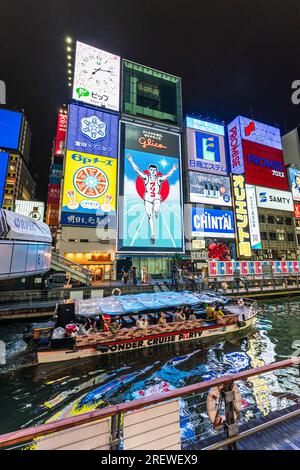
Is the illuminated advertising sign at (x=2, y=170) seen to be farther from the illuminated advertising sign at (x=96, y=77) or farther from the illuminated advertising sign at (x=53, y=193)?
the illuminated advertising sign at (x=96, y=77)

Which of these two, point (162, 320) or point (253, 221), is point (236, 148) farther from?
point (162, 320)

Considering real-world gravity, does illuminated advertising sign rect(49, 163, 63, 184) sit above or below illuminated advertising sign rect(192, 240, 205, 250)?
above

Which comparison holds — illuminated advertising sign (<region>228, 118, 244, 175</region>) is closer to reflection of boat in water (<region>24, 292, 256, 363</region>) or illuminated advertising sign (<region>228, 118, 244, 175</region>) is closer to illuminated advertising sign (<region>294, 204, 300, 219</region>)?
illuminated advertising sign (<region>294, 204, 300, 219</region>)

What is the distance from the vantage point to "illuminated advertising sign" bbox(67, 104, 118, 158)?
2983cm

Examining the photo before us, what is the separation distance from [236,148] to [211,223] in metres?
19.6

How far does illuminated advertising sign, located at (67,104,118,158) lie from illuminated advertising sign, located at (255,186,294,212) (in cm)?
3043

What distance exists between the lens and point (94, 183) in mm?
29453

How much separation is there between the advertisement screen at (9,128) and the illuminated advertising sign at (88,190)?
5279cm

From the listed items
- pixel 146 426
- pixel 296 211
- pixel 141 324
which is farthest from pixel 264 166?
pixel 146 426

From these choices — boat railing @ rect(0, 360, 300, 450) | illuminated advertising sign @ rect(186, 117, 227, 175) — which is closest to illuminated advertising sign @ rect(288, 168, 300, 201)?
illuminated advertising sign @ rect(186, 117, 227, 175)

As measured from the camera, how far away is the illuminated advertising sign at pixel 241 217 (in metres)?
36.9

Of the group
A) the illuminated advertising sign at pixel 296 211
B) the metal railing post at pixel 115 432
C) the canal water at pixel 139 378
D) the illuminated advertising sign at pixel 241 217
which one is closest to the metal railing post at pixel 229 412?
the metal railing post at pixel 115 432

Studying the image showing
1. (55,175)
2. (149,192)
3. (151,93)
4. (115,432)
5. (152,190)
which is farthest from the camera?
(55,175)

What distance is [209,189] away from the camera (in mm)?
38250
